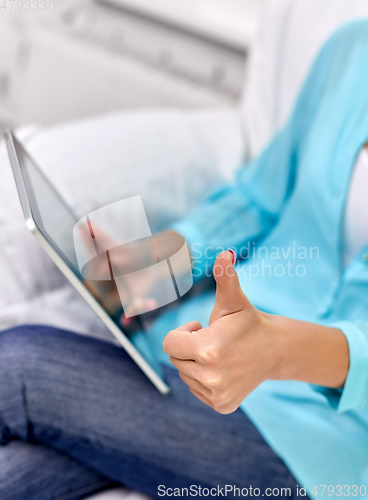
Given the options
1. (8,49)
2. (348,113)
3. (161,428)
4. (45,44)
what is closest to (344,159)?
(348,113)

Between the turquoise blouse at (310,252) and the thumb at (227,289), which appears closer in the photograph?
the thumb at (227,289)

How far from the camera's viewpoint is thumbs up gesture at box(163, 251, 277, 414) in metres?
0.24

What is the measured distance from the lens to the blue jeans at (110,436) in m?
0.41

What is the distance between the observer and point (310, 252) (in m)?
0.44

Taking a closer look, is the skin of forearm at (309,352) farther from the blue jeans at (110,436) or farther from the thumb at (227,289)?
the blue jeans at (110,436)

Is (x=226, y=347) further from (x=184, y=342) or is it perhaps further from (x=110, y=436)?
(x=110, y=436)

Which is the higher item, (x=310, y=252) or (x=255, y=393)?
(x=310, y=252)

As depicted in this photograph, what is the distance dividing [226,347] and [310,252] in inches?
9.1

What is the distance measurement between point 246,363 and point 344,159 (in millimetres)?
329

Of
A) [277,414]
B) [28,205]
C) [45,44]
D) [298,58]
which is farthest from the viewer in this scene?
[45,44]

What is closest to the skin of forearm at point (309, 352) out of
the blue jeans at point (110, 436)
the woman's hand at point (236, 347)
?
the woman's hand at point (236, 347)

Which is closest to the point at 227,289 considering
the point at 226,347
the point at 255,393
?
the point at 226,347

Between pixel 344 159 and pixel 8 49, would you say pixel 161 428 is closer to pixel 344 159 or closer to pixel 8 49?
pixel 344 159

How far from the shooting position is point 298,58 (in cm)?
66
